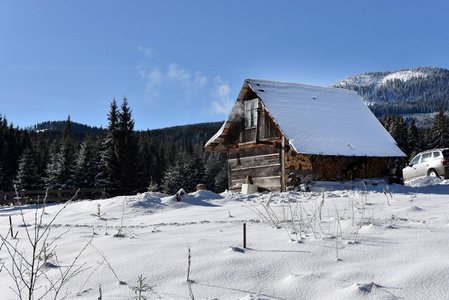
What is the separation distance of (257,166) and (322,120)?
13.0 ft

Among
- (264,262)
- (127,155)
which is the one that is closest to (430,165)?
(264,262)

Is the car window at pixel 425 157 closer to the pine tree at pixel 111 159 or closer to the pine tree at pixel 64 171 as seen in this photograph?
the pine tree at pixel 111 159

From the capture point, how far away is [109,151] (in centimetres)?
3491

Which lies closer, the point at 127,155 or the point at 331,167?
the point at 331,167

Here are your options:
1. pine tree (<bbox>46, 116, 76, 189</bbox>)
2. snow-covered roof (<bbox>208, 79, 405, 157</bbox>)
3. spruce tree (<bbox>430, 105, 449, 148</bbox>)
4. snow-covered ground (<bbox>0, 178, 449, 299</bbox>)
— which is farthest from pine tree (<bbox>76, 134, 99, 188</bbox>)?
spruce tree (<bbox>430, 105, 449, 148</bbox>)

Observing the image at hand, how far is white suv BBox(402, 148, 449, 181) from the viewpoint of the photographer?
1750 centimetres

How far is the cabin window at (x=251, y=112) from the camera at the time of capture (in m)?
17.9

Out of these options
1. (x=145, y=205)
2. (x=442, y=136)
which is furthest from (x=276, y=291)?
(x=442, y=136)

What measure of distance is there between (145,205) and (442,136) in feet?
191

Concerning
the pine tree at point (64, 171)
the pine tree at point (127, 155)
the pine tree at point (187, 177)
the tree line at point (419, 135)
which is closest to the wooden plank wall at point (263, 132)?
the pine tree at point (127, 155)

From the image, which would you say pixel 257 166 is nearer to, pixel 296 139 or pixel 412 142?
pixel 296 139

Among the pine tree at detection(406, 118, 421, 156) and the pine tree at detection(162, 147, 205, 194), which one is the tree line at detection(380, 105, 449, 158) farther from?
the pine tree at detection(162, 147, 205, 194)

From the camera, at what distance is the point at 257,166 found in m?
17.8

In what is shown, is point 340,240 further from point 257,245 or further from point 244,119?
point 244,119
